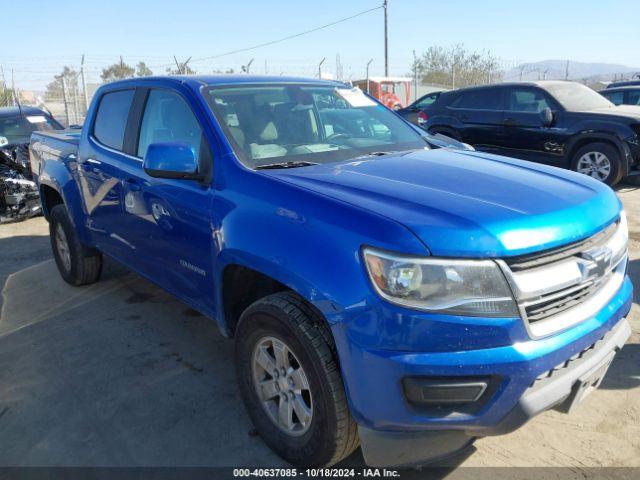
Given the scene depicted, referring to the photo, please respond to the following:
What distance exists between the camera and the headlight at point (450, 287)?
Answer: 192 centimetres

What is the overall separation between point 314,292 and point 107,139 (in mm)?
2678

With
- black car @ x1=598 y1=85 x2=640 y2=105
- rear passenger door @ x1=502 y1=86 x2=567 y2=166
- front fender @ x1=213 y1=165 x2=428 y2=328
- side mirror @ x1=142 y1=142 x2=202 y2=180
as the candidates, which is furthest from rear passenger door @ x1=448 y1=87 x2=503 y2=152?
front fender @ x1=213 y1=165 x2=428 y2=328

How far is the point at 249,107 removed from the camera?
3176 mm

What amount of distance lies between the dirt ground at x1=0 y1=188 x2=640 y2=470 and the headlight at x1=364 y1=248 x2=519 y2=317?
1.06 meters

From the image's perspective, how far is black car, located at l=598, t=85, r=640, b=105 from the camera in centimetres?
1255

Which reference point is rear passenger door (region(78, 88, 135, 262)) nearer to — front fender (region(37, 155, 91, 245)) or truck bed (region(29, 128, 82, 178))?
front fender (region(37, 155, 91, 245))

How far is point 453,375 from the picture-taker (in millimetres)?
1917

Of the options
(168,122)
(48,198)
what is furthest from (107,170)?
(48,198)

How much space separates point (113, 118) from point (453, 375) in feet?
10.7

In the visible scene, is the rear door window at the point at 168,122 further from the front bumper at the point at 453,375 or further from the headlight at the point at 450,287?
the front bumper at the point at 453,375

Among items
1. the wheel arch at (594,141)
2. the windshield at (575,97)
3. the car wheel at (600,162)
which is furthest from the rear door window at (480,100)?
the car wheel at (600,162)

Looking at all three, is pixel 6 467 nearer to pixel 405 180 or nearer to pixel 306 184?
pixel 306 184

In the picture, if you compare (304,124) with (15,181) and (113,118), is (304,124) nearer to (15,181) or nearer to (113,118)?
(113,118)

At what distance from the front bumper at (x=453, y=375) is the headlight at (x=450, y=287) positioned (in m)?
0.15
